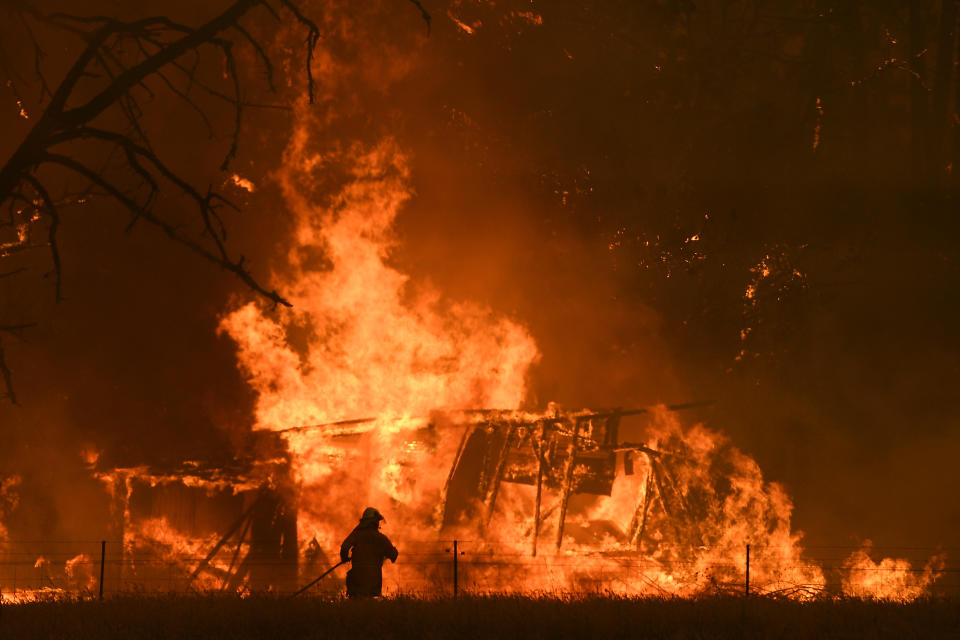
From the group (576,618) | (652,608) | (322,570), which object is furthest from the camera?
(322,570)

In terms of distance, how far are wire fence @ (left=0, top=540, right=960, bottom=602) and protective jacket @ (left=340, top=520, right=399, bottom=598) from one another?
493 centimetres

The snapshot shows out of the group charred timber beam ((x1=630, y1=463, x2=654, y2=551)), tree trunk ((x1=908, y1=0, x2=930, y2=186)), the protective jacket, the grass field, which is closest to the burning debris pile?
charred timber beam ((x1=630, y1=463, x2=654, y2=551))

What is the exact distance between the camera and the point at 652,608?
809 centimetres

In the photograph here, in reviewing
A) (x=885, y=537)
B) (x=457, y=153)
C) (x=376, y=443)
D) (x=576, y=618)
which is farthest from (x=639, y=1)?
(x=576, y=618)

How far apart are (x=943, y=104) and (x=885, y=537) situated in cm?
744

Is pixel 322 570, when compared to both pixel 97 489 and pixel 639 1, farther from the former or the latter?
pixel 639 1

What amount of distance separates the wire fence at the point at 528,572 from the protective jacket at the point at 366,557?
4.93m

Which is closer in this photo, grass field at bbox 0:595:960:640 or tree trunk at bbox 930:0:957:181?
grass field at bbox 0:595:960:640

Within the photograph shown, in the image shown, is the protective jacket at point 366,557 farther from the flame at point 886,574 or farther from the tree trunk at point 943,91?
the tree trunk at point 943,91

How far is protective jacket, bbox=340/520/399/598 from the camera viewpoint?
1009 centimetres

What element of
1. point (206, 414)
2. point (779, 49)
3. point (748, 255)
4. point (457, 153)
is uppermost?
point (779, 49)

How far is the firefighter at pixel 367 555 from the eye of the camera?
10.1 m

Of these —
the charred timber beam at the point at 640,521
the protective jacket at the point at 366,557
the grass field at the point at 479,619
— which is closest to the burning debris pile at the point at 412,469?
the charred timber beam at the point at 640,521

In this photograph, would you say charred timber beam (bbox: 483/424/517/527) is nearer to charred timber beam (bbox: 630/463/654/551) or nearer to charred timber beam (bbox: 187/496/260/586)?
charred timber beam (bbox: 630/463/654/551)
